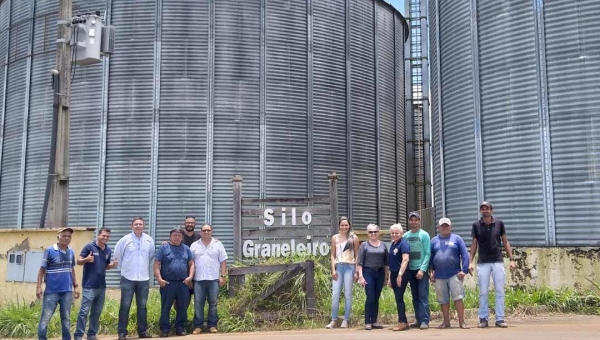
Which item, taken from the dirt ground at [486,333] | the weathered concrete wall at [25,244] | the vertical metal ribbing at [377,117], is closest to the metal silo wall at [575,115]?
the dirt ground at [486,333]

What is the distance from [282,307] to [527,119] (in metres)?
6.52

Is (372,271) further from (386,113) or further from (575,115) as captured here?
(386,113)

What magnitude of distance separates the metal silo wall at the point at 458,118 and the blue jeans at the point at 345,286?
15.5 ft

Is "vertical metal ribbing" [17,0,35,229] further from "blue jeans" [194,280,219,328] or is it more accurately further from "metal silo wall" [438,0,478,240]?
"metal silo wall" [438,0,478,240]

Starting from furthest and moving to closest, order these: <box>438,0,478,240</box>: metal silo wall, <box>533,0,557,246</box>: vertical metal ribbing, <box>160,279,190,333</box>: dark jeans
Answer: <box>438,0,478,240</box>: metal silo wall → <box>533,0,557,246</box>: vertical metal ribbing → <box>160,279,190,333</box>: dark jeans

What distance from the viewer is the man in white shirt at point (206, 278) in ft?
34.3

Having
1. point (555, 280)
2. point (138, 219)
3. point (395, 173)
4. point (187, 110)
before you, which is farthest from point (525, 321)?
point (395, 173)

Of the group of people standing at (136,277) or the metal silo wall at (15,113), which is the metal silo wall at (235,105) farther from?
the group of people standing at (136,277)

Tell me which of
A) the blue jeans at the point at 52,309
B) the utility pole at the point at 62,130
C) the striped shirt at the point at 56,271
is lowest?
the blue jeans at the point at 52,309

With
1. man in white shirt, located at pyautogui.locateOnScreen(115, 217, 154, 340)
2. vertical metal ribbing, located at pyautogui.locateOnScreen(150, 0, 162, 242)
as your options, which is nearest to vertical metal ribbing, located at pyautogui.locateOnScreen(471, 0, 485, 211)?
man in white shirt, located at pyautogui.locateOnScreen(115, 217, 154, 340)

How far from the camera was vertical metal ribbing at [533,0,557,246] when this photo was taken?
42.4ft

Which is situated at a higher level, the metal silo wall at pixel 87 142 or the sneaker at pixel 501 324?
the metal silo wall at pixel 87 142

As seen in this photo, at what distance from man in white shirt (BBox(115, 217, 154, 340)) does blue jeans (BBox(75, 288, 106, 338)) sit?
35cm

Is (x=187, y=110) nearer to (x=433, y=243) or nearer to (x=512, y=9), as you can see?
(x=512, y=9)
